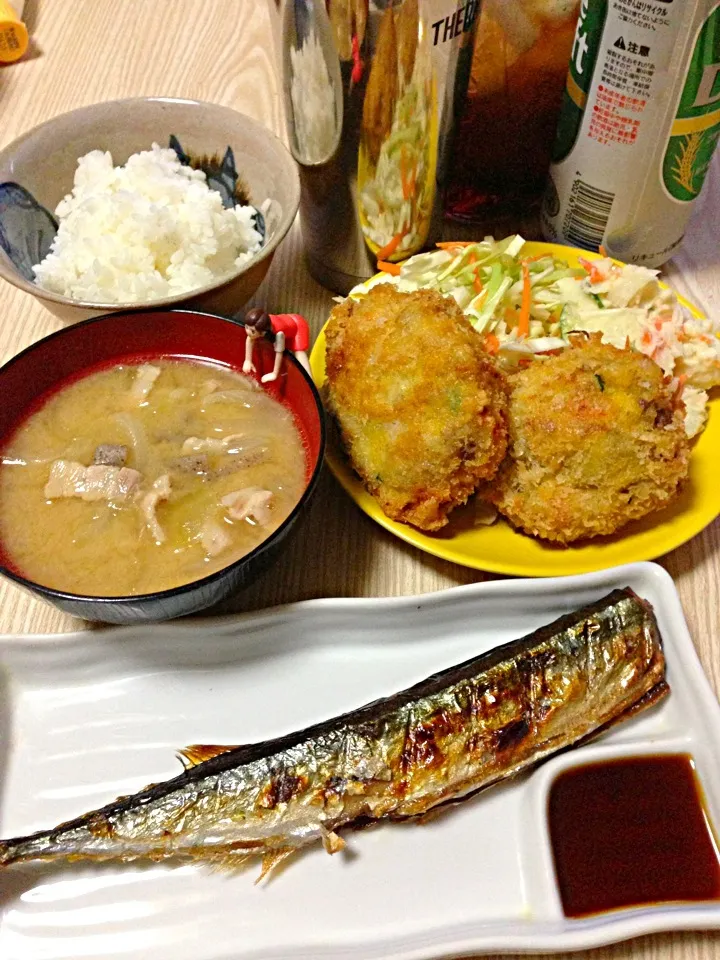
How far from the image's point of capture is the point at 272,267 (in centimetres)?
217

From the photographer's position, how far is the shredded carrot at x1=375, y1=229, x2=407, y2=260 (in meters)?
1.94

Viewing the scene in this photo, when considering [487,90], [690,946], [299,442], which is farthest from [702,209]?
[690,946]

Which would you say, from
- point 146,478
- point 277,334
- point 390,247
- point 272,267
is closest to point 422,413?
point 277,334

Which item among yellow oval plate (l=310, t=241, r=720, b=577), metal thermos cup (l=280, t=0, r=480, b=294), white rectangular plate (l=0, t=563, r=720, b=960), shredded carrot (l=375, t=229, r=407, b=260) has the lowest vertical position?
white rectangular plate (l=0, t=563, r=720, b=960)

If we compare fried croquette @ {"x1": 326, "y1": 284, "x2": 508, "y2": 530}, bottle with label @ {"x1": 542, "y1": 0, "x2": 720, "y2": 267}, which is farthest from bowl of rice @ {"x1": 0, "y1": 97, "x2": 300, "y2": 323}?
bottle with label @ {"x1": 542, "y1": 0, "x2": 720, "y2": 267}

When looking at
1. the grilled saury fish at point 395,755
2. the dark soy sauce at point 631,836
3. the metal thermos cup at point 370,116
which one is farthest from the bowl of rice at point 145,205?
the dark soy sauce at point 631,836

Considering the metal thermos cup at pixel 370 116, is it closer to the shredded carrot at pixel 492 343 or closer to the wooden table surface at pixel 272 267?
the wooden table surface at pixel 272 267

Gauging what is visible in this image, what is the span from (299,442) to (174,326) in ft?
1.28

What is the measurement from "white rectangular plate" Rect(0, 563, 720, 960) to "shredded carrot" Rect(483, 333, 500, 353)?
0.59m

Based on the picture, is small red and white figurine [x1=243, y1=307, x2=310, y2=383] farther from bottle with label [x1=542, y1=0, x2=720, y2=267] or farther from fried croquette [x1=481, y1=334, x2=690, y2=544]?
bottle with label [x1=542, y1=0, x2=720, y2=267]

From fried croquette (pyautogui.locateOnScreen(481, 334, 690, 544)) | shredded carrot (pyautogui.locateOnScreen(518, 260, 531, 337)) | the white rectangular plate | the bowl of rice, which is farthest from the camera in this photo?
shredded carrot (pyautogui.locateOnScreen(518, 260, 531, 337))

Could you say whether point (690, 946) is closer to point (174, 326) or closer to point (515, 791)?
point (515, 791)

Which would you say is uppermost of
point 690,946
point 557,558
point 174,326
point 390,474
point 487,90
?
point 487,90

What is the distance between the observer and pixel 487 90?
6.53 ft
